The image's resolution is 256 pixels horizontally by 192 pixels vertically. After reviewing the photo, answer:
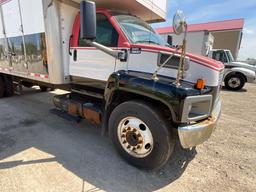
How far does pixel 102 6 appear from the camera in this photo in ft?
11.1

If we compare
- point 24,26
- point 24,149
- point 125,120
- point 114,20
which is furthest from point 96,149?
point 24,26

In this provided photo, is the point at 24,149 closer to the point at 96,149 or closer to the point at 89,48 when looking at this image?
the point at 96,149

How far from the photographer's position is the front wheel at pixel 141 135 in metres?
2.26

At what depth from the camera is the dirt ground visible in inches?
88.2

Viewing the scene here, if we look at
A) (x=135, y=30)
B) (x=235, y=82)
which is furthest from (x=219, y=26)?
(x=135, y=30)

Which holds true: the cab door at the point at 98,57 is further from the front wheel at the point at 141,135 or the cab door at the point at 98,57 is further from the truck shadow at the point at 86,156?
the truck shadow at the point at 86,156

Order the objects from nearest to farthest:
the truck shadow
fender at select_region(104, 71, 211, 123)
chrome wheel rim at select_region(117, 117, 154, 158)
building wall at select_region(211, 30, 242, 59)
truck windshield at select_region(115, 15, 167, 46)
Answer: fender at select_region(104, 71, 211, 123), the truck shadow, chrome wheel rim at select_region(117, 117, 154, 158), truck windshield at select_region(115, 15, 167, 46), building wall at select_region(211, 30, 242, 59)

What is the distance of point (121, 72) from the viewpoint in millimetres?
2641

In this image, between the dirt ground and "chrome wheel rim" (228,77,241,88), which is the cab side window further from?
"chrome wheel rim" (228,77,241,88)

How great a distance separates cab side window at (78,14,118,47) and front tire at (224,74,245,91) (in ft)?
27.1

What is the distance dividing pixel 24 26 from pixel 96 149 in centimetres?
300

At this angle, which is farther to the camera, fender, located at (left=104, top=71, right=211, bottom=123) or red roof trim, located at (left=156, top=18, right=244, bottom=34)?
red roof trim, located at (left=156, top=18, right=244, bottom=34)

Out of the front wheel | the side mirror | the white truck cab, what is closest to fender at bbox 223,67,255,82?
the white truck cab

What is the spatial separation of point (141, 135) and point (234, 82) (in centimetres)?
849
